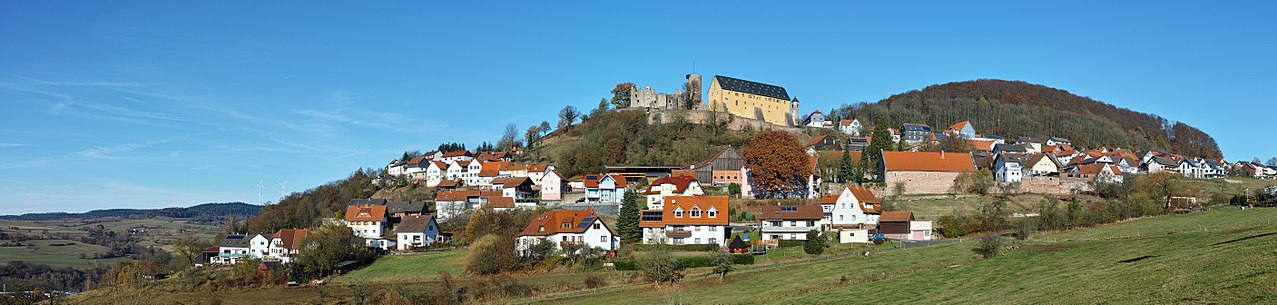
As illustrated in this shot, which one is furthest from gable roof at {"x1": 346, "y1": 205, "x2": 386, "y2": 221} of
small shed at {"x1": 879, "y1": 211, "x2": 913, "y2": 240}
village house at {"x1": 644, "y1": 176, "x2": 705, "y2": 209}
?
small shed at {"x1": 879, "y1": 211, "x2": 913, "y2": 240}

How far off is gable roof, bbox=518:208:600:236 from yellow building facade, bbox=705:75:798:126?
47.6 metres

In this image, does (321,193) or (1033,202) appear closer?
(1033,202)

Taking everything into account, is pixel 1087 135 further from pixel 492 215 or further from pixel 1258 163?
pixel 492 215

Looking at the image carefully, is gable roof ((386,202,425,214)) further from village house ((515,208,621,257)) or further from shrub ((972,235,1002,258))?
shrub ((972,235,1002,258))

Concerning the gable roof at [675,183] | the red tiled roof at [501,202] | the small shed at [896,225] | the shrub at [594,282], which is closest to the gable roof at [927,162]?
the gable roof at [675,183]

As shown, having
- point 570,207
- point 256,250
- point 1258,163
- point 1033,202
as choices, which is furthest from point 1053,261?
point 1258,163

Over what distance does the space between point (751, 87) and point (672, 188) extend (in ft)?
137

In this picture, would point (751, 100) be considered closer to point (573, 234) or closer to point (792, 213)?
point (792, 213)

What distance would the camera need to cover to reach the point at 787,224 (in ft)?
181

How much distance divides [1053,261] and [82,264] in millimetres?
110387

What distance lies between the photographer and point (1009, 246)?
40.2m

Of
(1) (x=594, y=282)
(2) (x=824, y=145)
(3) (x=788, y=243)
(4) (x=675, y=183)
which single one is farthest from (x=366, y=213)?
(2) (x=824, y=145)

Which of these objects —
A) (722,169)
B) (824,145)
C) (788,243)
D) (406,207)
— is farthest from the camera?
(824,145)

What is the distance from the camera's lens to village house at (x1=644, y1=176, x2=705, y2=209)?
6603 cm
